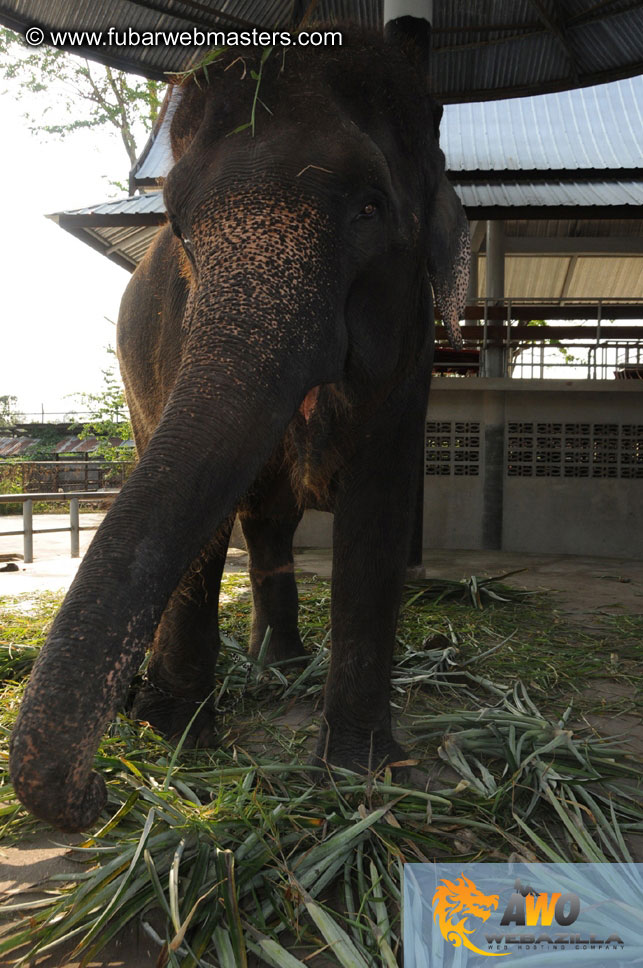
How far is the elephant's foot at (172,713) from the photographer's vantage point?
2.86 meters

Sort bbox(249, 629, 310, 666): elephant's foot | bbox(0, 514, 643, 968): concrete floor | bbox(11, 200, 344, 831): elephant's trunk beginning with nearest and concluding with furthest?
bbox(11, 200, 344, 831): elephant's trunk, bbox(0, 514, 643, 968): concrete floor, bbox(249, 629, 310, 666): elephant's foot

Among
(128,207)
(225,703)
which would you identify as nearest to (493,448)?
(128,207)

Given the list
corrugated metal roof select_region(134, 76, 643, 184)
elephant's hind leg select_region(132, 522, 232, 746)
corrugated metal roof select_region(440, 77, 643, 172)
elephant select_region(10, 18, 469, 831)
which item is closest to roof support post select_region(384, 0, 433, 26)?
corrugated metal roof select_region(134, 76, 643, 184)

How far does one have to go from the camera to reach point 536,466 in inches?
406

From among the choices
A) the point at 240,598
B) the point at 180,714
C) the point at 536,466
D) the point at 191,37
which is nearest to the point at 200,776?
the point at 180,714

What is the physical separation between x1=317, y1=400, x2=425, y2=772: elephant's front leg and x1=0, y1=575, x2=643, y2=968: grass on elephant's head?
0.67ft

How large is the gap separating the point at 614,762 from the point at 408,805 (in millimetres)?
814

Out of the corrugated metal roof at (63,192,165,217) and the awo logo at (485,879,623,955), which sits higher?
the corrugated metal roof at (63,192,165,217)

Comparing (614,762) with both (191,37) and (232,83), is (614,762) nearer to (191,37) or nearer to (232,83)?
(232,83)

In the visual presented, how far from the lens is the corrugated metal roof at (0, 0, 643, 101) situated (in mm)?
5508

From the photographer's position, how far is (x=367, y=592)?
270 centimetres

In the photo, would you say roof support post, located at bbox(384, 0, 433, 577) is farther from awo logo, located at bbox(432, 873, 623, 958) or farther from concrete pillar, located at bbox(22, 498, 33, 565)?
concrete pillar, located at bbox(22, 498, 33, 565)

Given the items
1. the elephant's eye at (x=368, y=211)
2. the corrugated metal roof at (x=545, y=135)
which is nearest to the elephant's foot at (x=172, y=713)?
the elephant's eye at (x=368, y=211)

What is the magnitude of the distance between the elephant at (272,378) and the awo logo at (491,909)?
2.11 feet
